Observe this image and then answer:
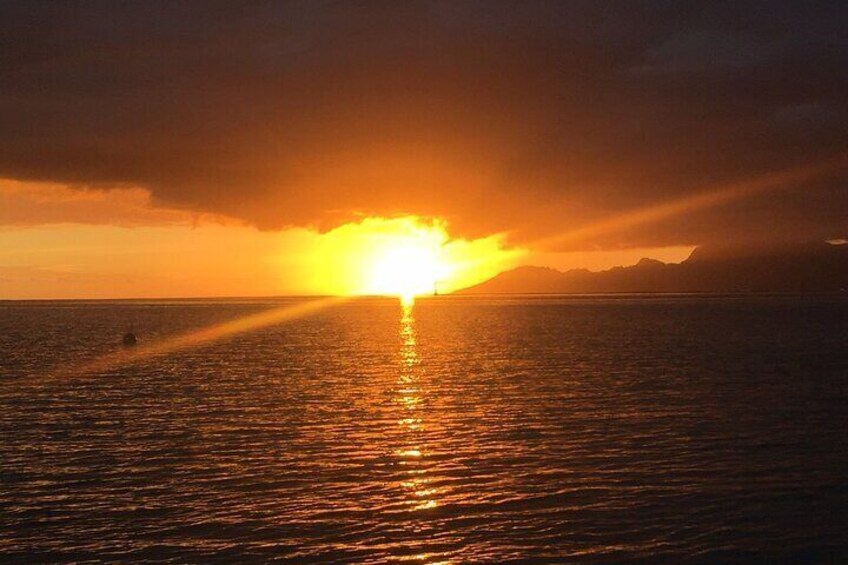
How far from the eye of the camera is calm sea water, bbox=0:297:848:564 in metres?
25.7

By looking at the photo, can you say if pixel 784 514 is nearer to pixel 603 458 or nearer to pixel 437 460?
pixel 603 458

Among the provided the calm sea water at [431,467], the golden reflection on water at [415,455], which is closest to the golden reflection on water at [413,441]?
the golden reflection on water at [415,455]

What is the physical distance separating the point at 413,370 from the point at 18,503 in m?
54.4

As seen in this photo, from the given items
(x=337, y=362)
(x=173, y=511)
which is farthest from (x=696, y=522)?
(x=337, y=362)

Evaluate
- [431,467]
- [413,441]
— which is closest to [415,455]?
[431,467]

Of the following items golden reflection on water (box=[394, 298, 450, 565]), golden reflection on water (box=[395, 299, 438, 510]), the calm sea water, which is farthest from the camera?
golden reflection on water (box=[395, 299, 438, 510])

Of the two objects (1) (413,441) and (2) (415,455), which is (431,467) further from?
(1) (413,441)

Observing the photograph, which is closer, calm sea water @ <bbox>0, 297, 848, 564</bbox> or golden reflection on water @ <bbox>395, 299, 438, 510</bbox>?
calm sea water @ <bbox>0, 297, 848, 564</bbox>

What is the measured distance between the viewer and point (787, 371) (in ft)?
247

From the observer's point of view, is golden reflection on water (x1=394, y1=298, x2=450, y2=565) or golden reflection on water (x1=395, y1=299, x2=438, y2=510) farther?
golden reflection on water (x1=395, y1=299, x2=438, y2=510)

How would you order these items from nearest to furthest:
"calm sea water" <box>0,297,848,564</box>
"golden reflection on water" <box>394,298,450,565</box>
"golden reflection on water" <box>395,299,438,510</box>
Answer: "calm sea water" <box>0,297,848,564</box> → "golden reflection on water" <box>394,298,450,565</box> → "golden reflection on water" <box>395,299,438,510</box>

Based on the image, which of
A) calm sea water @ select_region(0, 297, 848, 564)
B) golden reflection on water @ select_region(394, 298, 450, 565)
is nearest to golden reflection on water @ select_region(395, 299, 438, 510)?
golden reflection on water @ select_region(394, 298, 450, 565)

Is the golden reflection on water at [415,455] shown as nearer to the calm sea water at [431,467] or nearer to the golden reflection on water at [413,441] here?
the golden reflection on water at [413,441]

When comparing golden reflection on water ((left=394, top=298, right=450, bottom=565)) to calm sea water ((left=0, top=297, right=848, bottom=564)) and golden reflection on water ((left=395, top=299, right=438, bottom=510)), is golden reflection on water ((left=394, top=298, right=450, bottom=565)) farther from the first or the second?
calm sea water ((left=0, top=297, right=848, bottom=564))
